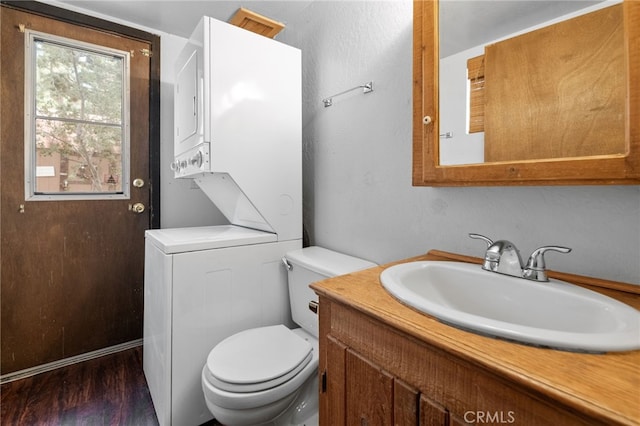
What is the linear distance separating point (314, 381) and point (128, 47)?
267cm

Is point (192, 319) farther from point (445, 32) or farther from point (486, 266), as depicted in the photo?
point (445, 32)

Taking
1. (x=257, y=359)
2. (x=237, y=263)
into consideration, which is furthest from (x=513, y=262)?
(x=237, y=263)

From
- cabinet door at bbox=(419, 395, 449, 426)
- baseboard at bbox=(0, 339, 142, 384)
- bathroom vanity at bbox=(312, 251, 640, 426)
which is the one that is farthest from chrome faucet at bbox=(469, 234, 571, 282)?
baseboard at bbox=(0, 339, 142, 384)

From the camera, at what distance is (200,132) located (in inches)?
62.5

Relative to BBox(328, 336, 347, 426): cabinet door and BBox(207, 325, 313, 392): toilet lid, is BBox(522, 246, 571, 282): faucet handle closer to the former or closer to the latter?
BBox(328, 336, 347, 426): cabinet door

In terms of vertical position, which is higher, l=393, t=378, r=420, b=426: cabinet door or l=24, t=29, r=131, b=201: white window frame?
l=24, t=29, r=131, b=201: white window frame

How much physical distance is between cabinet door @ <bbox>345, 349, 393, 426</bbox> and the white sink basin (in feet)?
0.67

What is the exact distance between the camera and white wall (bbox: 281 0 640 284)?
88cm

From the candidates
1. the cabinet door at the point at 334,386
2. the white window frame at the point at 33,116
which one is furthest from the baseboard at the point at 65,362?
the cabinet door at the point at 334,386

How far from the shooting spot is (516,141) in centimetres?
98

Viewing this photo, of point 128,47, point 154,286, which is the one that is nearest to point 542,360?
point 154,286

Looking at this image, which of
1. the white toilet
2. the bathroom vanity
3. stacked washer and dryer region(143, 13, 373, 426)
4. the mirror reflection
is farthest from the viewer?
stacked washer and dryer region(143, 13, 373, 426)

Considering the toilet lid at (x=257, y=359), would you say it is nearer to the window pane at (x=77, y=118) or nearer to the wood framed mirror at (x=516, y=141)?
the wood framed mirror at (x=516, y=141)

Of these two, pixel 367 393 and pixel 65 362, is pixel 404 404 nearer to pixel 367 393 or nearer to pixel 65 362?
pixel 367 393
